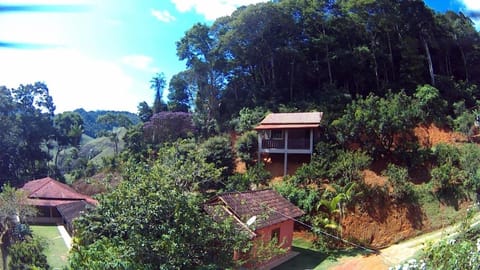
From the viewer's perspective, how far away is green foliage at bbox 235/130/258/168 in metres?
23.2

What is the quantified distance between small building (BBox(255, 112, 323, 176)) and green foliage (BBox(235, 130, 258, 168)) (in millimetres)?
482

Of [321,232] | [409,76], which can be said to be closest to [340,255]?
[321,232]

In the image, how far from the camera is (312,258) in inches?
576

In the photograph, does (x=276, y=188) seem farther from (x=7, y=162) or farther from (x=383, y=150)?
(x=7, y=162)

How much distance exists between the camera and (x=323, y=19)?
29.9 meters

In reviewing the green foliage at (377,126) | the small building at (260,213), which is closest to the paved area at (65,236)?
the small building at (260,213)

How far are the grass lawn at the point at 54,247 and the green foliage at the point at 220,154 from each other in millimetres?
8626

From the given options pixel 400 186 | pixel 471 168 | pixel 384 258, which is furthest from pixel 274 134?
pixel 384 258

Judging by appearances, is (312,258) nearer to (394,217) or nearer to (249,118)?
(394,217)

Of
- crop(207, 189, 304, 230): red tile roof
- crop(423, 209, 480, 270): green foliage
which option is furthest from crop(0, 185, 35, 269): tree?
crop(423, 209, 480, 270): green foliage

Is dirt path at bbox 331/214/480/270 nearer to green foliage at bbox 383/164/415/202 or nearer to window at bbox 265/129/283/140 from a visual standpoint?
green foliage at bbox 383/164/415/202

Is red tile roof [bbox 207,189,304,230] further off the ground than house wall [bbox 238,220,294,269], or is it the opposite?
red tile roof [bbox 207,189,304,230]

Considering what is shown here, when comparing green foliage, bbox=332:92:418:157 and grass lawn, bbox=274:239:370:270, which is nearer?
grass lawn, bbox=274:239:370:270

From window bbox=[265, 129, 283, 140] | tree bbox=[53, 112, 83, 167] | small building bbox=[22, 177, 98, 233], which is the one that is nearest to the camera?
window bbox=[265, 129, 283, 140]
